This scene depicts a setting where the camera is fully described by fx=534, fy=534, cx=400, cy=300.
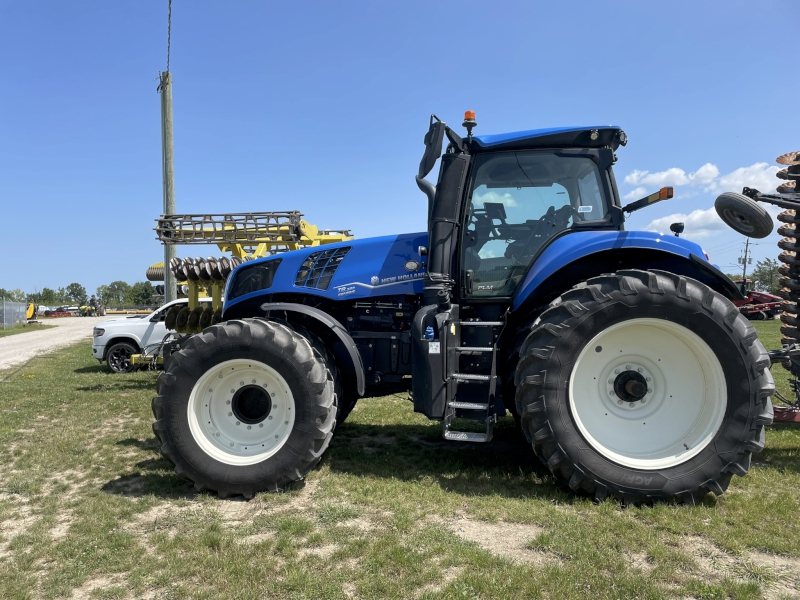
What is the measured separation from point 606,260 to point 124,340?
38.3 feet

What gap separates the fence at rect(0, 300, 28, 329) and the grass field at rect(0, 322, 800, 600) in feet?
109

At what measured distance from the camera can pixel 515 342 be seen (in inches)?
178

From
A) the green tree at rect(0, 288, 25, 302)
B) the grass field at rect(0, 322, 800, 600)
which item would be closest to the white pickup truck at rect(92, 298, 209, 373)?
the grass field at rect(0, 322, 800, 600)

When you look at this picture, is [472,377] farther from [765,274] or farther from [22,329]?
[765,274]

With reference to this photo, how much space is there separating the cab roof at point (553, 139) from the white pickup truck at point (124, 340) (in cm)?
1009

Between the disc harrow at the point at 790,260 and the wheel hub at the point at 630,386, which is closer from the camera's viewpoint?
the wheel hub at the point at 630,386

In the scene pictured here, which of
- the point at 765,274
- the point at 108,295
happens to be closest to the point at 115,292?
the point at 108,295

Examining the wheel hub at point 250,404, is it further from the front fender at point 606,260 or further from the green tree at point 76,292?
the green tree at point 76,292

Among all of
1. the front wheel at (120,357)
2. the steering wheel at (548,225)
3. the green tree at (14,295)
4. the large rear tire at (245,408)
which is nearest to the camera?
the large rear tire at (245,408)

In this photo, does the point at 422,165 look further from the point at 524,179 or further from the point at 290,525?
the point at 290,525

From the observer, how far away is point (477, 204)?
4.60 meters

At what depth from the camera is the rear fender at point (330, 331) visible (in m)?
4.52

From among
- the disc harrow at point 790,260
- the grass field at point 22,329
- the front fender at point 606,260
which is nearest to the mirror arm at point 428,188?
the front fender at point 606,260

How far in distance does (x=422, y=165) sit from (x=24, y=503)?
161 inches
